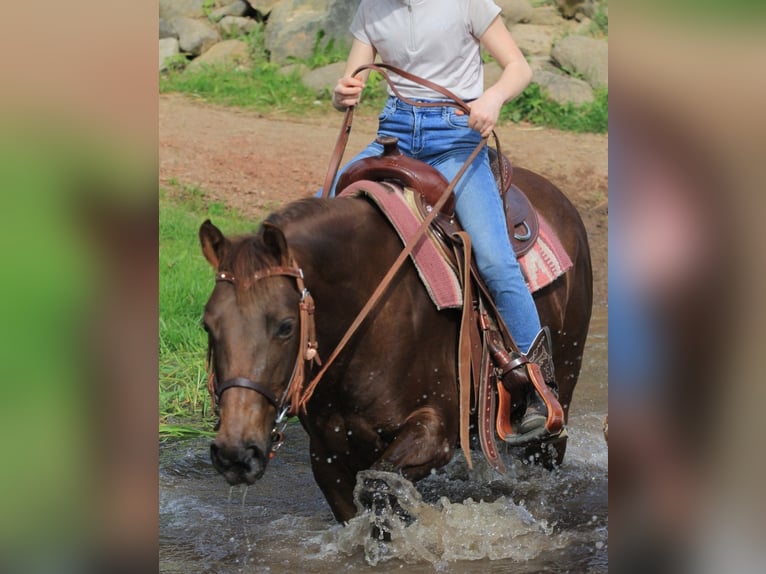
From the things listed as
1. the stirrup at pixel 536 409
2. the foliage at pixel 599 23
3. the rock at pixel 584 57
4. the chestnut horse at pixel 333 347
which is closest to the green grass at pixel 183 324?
the chestnut horse at pixel 333 347

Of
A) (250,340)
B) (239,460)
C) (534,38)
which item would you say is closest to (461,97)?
(250,340)

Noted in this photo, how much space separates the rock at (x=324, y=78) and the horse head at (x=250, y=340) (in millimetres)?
9756

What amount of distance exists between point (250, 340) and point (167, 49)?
11655mm

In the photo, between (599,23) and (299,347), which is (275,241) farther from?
(599,23)

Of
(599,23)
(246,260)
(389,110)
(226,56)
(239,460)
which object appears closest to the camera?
(239,460)

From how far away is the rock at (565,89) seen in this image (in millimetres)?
12852

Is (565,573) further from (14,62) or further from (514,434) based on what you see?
(14,62)

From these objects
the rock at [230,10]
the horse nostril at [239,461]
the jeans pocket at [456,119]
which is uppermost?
the jeans pocket at [456,119]

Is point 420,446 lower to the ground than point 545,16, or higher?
higher

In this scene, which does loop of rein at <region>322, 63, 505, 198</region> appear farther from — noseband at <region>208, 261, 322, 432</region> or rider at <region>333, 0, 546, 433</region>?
noseband at <region>208, 261, 322, 432</region>

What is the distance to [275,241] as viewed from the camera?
325 centimetres

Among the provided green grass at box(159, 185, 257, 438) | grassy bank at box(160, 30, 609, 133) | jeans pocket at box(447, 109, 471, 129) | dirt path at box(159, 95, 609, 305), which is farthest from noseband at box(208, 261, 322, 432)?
grassy bank at box(160, 30, 609, 133)

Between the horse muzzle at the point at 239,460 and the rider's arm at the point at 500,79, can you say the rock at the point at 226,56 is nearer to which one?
the rider's arm at the point at 500,79

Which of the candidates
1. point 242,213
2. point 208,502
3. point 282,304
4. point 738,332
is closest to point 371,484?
point 282,304
